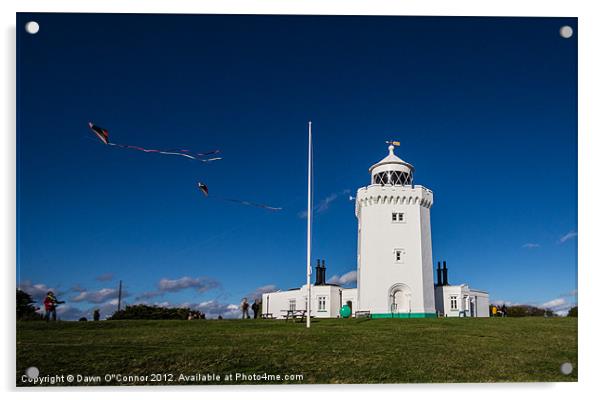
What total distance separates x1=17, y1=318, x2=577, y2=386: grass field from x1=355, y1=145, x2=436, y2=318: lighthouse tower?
11.1m

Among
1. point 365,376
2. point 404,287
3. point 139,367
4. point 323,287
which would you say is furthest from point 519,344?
point 323,287

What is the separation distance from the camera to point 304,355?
8031 mm

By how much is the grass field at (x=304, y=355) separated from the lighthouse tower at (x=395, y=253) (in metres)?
11.1

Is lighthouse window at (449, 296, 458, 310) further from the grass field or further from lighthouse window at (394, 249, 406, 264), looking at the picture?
the grass field

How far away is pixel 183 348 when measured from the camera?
8.33 m

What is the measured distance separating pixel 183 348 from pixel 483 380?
447cm

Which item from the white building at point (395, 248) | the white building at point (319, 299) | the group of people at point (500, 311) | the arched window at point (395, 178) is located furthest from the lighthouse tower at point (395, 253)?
the white building at point (319, 299)

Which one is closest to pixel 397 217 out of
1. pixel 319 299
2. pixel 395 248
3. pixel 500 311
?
pixel 395 248

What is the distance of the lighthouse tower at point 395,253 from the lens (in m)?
20.8

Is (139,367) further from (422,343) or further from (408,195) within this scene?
(408,195)

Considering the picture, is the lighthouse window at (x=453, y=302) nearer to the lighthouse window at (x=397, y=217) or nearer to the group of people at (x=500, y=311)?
the group of people at (x=500, y=311)

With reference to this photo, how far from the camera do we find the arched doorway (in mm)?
20797

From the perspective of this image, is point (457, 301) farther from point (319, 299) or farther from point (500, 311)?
point (319, 299)
